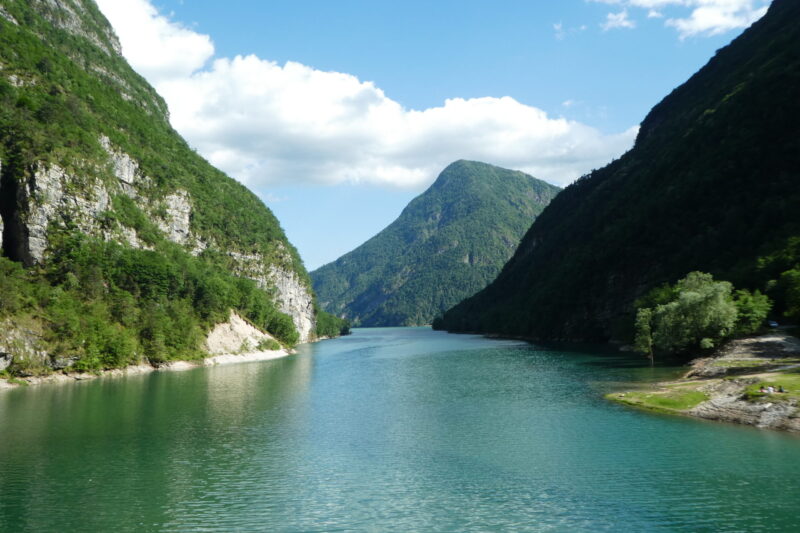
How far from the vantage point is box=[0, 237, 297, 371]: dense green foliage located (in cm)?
8644

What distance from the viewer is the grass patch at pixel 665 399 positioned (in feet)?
173

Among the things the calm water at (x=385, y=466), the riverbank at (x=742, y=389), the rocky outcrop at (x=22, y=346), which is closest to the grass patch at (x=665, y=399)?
the riverbank at (x=742, y=389)

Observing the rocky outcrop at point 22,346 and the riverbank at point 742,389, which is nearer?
the riverbank at point 742,389

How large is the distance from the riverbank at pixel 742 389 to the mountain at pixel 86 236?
275 ft

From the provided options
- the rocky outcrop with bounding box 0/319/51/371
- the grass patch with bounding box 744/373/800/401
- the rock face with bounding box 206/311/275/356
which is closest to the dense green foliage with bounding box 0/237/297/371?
the rocky outcrop with bounding box 0/319/51/371

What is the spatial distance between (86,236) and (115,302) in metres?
15.3

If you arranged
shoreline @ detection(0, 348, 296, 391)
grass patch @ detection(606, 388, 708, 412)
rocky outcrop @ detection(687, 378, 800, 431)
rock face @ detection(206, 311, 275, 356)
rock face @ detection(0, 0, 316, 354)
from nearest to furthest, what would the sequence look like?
rocky outcrop @ detection(687, 378, 800, 431) → grass patch @ detection(606, 388, 708, 412) → shoreline @ detection(0, 348, 296, 391) → rock face @ detection(0, 0, 316, 354) → rock face @ detection(206, 311, 275, 356)

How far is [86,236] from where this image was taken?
108 meters

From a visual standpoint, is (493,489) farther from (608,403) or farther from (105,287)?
(105,287)

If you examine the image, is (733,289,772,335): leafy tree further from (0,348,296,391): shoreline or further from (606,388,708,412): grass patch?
(0,348,296,391): shoreline

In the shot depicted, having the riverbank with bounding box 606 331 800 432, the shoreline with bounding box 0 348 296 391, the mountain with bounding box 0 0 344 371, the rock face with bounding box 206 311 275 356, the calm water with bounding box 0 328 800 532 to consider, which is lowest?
the calm water with bounding box 0 328 800 532

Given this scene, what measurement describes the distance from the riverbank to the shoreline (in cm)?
7956

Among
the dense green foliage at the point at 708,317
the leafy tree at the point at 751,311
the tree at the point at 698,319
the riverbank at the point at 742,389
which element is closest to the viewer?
the riverbank at the point at 742,389

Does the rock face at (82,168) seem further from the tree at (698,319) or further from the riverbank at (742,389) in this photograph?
the tree at (698,319)
